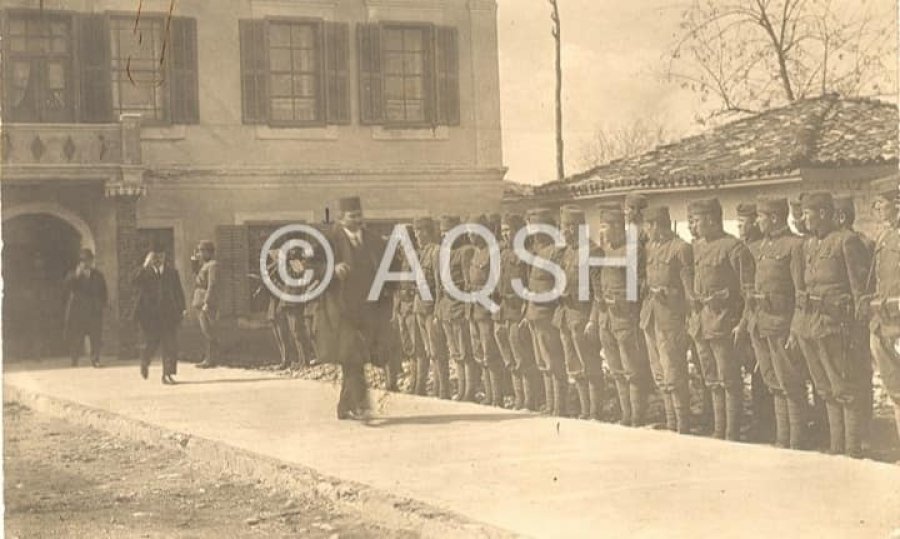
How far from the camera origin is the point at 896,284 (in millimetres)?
6625

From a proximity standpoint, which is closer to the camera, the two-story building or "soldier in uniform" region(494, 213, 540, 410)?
"soldier in uniform" region(494, 213, 540, 410)

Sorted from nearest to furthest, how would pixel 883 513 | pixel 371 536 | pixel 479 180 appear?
pixel 883 513 → pixel 371 536 → pixel 479 180

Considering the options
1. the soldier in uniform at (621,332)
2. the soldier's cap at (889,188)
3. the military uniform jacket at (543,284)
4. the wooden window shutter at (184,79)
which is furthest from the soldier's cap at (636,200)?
the wooden window shutter at (184,79)

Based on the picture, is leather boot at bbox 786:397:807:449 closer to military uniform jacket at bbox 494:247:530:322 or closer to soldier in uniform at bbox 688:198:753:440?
soldier in uniform at bbox 688:198:753:440

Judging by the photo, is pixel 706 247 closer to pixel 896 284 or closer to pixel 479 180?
pixel 896 284

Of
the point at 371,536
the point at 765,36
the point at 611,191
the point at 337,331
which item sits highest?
the point at 765,36

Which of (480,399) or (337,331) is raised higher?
(337,331)

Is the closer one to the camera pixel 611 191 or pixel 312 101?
pixel 611 191

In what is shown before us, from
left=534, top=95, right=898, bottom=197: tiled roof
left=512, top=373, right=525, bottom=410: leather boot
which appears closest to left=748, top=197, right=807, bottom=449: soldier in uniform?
left=534, top=95, right=898, bottom=197: tiled roof

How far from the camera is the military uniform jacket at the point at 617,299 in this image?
27.7ft

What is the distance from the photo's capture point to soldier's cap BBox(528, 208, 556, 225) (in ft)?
29.6

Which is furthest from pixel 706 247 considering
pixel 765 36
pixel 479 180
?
pixel 479 180

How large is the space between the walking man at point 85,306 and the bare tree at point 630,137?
623 cm

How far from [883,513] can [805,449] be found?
66.8 inches
